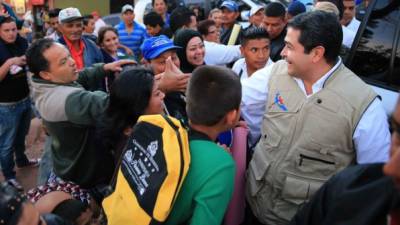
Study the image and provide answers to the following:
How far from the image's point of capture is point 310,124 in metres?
1.76

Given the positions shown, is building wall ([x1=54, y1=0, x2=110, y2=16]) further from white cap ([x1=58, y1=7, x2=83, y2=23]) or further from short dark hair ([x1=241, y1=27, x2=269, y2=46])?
short dark hair ([x1=241, y1=27, x2=269, y2=46])

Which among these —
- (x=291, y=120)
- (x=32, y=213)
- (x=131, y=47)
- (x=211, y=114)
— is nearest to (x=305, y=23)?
(x=291, y=120)

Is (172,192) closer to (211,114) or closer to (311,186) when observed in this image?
(211,114)

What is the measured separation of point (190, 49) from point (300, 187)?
167 cm

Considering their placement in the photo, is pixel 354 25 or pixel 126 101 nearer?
pixel 126 101

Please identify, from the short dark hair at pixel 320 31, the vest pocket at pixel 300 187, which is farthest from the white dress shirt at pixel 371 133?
the vest pocket at pixel 300 187

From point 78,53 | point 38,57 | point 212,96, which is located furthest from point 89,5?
point 212,96

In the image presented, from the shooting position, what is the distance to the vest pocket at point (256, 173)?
75.6 inches

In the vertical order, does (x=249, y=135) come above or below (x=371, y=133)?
below

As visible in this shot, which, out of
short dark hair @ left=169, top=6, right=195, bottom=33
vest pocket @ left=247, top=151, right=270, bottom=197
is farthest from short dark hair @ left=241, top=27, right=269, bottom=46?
short dark hair @ left=169, top=6, right=195, bottom=33

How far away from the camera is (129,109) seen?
2.12 metres

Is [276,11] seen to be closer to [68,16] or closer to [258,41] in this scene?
[258,41]

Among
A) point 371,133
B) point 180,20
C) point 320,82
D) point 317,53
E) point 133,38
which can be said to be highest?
point 317,53

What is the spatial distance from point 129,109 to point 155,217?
808mm
